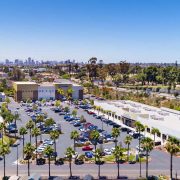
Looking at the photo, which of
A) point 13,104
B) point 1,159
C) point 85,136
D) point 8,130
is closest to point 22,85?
point 13,104

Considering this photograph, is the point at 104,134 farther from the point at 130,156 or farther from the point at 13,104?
the point at 13,104

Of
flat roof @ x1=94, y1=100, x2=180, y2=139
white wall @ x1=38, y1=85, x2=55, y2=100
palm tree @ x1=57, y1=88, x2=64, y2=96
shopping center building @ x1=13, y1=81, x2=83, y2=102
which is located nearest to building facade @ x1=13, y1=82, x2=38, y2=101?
shopping center building @ x1=13, y1=81, x2=83, y2=102

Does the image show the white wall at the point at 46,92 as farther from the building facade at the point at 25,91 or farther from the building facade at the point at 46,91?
the building facade at the point at 25,91

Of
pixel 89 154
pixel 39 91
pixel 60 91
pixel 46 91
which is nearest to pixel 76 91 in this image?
pixel 60 91

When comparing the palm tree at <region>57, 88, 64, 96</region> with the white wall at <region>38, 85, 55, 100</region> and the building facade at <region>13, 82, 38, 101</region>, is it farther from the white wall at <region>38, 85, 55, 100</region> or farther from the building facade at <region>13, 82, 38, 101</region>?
the building facade at <region>13, 82, 38, 101</region>

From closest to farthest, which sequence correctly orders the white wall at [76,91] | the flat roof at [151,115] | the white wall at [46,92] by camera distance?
the flat roof at [151,115] < the white wall at [46,92] < the white wall at [76,91]

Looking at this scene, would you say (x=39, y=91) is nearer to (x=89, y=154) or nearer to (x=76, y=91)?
(x=76, y=91)

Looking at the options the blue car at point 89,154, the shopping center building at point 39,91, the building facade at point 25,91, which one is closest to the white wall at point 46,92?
the shopping center building at point 39,91
